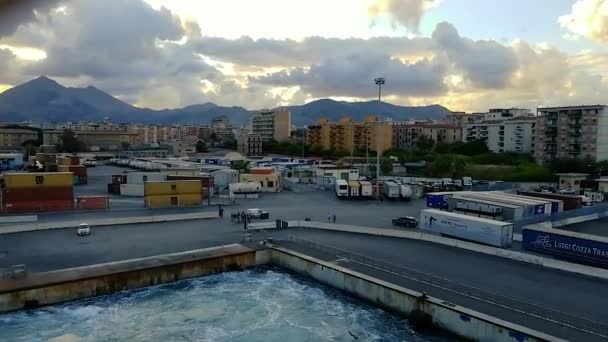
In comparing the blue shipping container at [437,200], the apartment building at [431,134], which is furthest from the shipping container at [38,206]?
the apartment building at [431,134]

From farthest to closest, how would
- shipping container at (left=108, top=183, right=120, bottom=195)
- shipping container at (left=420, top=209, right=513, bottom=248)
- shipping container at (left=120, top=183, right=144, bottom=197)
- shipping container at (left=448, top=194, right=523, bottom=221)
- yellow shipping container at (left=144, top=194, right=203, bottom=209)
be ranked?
1. shipping container at (left=108, top=183, right=120, bottom=195)
2. shipping container at (left=120, top=183, right=144, bottom=197)
3. yellow shipping container at (left=144, top=194, right=203, bottom=209)
4. shipping container at (left=448, top=194, right=523, bottom=221)
5. shipping container at (left=420, top=209, right=513, bottom=248)

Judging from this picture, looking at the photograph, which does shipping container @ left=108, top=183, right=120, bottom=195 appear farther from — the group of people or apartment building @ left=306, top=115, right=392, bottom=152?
apartment building @ left=306, top=115, right=392, bottom=152

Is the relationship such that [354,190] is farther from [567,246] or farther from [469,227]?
[567,246]

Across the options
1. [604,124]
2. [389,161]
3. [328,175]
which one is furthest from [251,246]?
[604,124]

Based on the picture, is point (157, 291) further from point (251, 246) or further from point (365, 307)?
point (365, 307)

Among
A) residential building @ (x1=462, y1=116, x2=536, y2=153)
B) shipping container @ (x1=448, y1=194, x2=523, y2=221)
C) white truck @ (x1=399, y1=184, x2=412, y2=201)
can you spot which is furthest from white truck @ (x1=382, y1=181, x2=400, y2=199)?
residential building @ (x1=462, y1=116, x2=536, y2=153)
